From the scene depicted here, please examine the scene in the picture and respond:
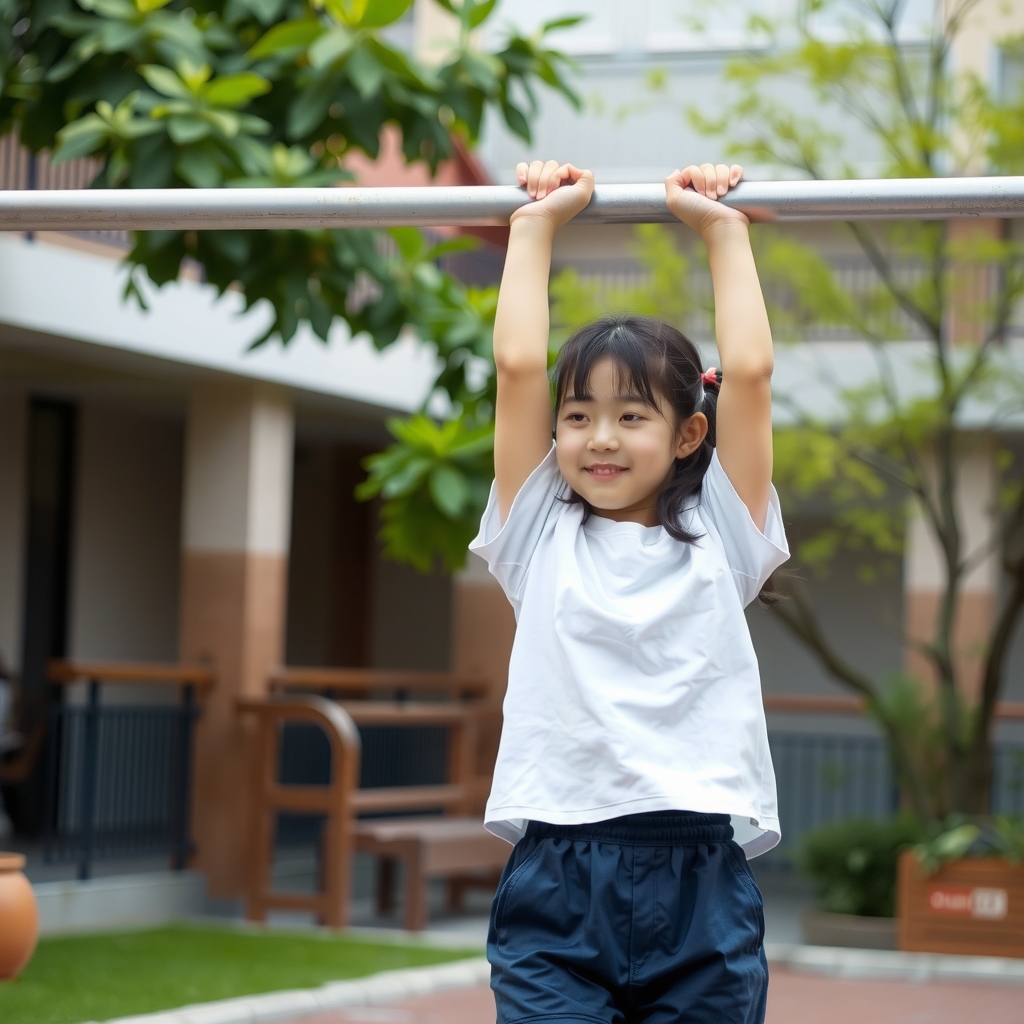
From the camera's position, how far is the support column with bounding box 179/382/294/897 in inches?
436

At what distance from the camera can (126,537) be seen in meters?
14.0

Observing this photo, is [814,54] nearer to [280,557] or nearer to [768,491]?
[280,557]

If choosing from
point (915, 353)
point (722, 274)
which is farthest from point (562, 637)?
point (915, 353)

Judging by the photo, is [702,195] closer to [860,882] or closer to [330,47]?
[330,47]

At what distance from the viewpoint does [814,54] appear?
1084 cm

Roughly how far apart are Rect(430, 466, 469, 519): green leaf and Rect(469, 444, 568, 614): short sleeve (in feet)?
12.6

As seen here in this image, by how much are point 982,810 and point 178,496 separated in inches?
276

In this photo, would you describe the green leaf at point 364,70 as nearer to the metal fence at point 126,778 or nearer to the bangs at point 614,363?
the bangs at point 614,363

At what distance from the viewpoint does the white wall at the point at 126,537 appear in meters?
13.5

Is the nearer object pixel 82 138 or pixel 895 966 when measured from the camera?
pixel 82 138

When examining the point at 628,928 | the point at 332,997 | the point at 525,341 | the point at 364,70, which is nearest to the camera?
the point at 628,928

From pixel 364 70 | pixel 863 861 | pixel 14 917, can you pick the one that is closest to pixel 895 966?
pixel 863 861

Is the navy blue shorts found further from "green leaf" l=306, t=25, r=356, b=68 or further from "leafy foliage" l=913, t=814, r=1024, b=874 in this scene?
"leafy foliage" l=913, t=814, r=1024, b=874

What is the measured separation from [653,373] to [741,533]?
296mm
